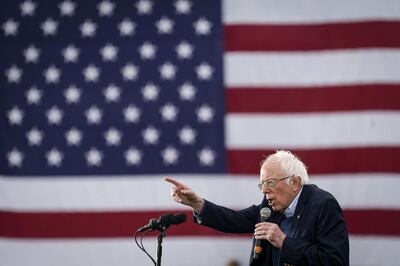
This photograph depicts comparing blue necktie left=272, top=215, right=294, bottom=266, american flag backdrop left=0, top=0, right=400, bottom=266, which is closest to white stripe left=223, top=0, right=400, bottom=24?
american flag backdrop left=0, top=0, right=400, bottom=266

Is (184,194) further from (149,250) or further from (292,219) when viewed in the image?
(149,250)

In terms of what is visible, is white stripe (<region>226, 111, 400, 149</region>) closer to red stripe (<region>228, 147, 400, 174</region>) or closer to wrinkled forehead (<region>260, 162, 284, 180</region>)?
red stripe (<region>228, 147, 400, 174</region>)

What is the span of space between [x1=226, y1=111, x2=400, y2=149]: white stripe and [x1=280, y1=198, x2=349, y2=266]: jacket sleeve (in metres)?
1.52

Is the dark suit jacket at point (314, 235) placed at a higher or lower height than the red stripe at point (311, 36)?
lower

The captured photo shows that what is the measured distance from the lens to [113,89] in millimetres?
4535

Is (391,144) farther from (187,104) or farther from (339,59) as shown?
(187,104)

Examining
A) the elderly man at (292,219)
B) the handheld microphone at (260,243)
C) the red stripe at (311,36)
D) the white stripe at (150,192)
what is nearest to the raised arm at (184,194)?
the elderly man at (292,219)

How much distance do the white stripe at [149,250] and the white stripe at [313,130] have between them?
717 mm

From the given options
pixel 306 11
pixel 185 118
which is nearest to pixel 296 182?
pixel 185 118

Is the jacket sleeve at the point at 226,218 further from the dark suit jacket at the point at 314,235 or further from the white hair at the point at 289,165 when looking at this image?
the white hair at the point at 289,165

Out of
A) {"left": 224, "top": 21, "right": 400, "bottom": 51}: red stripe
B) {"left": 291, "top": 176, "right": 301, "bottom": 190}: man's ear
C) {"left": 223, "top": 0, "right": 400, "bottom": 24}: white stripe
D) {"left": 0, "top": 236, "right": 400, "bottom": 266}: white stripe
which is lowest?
{"left": 0, "top": 236, "right": 400, "bottom": 266}: white stripe

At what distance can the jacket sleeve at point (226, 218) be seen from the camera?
10.8ft

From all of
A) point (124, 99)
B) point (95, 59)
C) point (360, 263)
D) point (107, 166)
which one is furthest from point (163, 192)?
point (360, 263)

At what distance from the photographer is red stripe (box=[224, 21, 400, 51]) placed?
14.3ft
